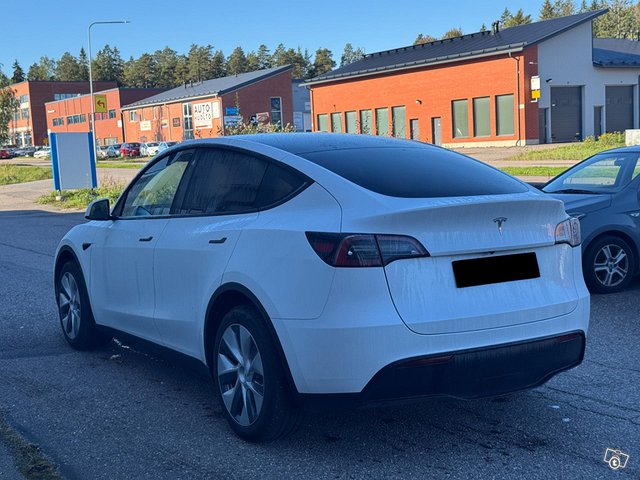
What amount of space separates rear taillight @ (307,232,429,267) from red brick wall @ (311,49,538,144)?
152 feet

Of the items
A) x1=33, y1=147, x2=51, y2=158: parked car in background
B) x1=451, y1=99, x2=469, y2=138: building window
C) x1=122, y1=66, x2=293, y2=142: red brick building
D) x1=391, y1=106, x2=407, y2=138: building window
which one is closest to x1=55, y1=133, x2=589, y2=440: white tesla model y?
x1=451, y1=99, x2=469, y2=138: building window

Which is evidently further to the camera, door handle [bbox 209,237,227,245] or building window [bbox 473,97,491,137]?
building window [bbox 473,97,491,137]

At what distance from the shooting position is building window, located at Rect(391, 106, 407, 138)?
5654 cm

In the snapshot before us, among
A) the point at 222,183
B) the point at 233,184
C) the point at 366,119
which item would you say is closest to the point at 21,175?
the point at 366,119

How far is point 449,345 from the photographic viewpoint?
12.8ft

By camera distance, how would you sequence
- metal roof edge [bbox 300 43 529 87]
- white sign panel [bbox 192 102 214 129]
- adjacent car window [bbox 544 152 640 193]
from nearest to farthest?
1. adjacent car window [bbox 544 152 640 193]
2. metal roof edge [bbox 300 43 529 87]
3. white sign panel [bbox 192 102 214 129]

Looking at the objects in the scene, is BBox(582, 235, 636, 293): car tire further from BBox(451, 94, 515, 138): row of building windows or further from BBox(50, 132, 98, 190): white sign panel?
BBox(451, 94, 515, 138): row of building windows

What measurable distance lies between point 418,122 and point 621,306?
48.8 m

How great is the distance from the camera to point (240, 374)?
174 inches

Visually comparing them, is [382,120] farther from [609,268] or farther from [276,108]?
[609,268]

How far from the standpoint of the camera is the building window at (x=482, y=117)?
5072 centimetres

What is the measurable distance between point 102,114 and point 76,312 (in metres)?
95.4

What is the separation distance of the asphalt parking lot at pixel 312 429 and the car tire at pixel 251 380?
14 centimetres

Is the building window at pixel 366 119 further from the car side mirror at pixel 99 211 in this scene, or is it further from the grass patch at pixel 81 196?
the car side mirror at pixel 99 211
